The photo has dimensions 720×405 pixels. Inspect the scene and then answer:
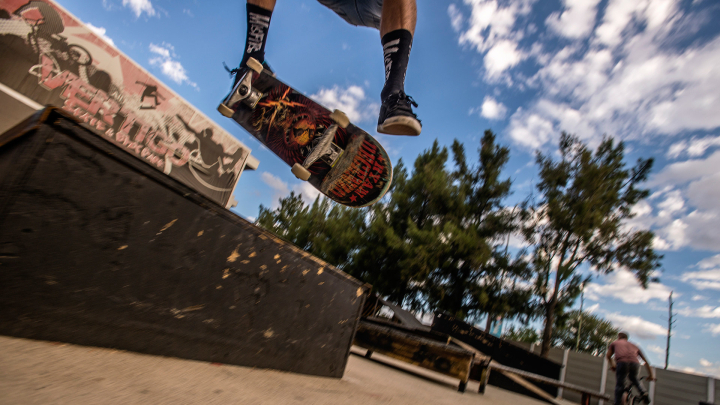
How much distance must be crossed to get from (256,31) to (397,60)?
Result: 1.79 meters

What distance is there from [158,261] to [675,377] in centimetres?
1554

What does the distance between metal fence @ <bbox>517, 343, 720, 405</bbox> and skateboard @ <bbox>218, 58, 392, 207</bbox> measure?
32.0 ft

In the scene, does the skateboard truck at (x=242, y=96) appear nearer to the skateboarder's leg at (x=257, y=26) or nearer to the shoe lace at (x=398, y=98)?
the skateboarder's leg at (x=257, y=26)

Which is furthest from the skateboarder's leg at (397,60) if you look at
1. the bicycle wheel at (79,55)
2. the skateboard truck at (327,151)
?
the bicycle wheel at (79,55)

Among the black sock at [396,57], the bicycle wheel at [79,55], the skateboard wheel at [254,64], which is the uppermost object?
the bicycle wheel at [79,55]

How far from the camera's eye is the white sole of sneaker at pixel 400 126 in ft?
9.48

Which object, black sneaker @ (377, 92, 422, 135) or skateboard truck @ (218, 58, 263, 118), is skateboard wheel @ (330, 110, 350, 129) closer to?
skateboard truck @ (218, 58, 263, 118)

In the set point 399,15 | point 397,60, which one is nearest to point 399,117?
point 397,60

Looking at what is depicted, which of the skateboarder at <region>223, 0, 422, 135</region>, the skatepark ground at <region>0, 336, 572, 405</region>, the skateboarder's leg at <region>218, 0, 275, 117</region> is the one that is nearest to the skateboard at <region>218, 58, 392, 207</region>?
the skateboarder's leg at <region>218, 0, 275, 117</region>

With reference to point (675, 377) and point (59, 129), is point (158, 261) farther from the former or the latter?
point (675, 377)

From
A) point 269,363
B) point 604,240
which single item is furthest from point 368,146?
point 604,240

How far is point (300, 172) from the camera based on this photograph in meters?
5.54

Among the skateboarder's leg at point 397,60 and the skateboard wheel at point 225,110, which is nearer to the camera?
the skateboarder's leg at point 397,60

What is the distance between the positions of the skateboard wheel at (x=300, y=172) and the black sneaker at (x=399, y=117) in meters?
2.67
